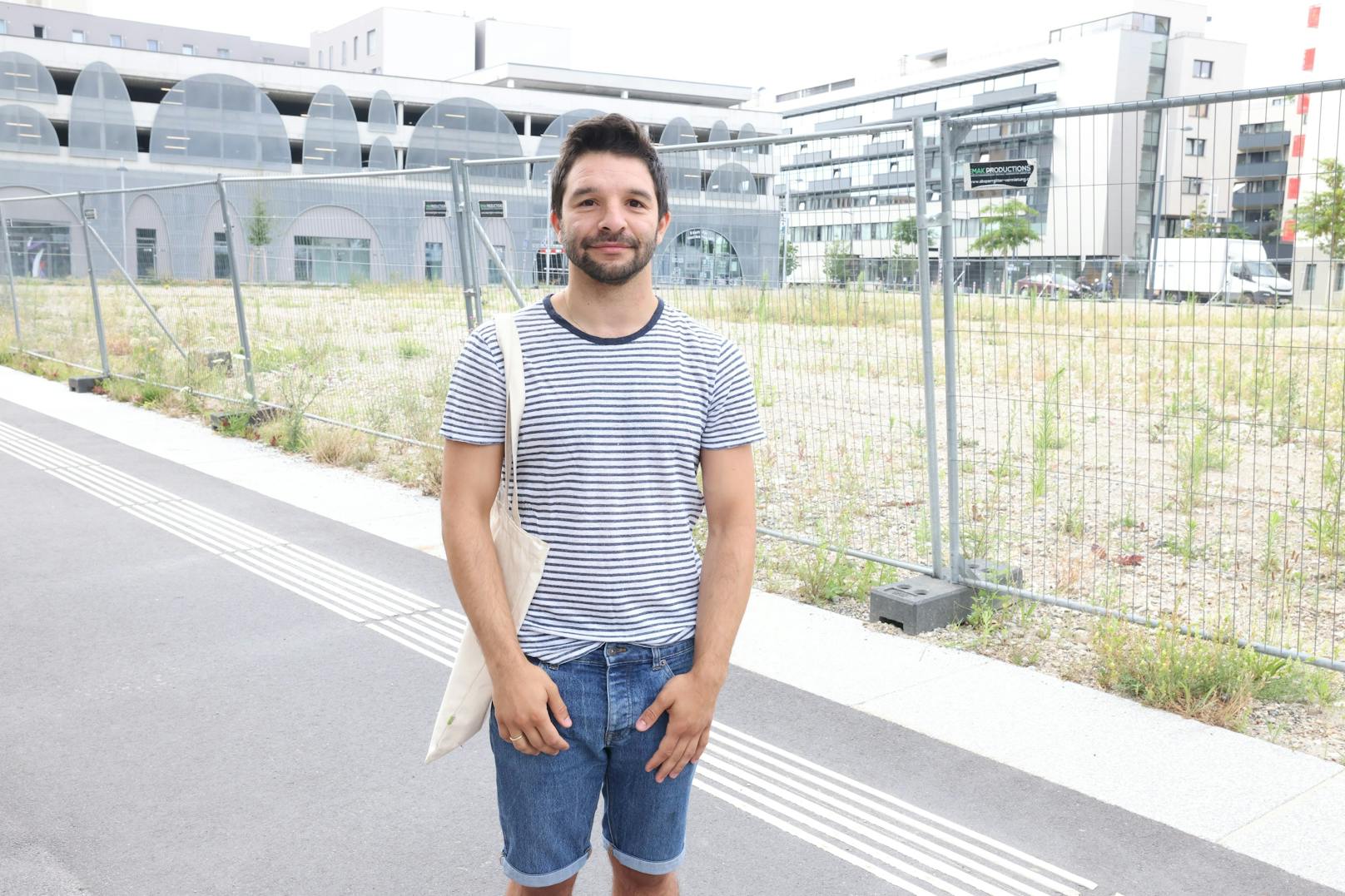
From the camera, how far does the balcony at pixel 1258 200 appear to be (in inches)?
187

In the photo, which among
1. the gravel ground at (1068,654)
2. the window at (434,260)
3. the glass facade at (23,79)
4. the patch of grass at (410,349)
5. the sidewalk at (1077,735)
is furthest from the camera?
the glass facade at (23,79)

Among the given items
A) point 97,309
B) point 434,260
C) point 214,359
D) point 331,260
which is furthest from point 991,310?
point 97,309

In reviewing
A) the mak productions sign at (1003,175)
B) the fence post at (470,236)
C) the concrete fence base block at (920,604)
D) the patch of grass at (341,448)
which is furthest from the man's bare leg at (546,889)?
the patch of grass at (341,448)

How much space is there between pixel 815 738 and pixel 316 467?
7.07 m

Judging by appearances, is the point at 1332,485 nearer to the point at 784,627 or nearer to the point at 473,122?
the point at 784,627

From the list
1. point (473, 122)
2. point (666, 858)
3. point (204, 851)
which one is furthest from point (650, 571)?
point (473, 122)

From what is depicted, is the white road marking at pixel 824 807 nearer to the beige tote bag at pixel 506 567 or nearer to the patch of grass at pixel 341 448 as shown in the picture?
the beige tote bag at pixel 506 567

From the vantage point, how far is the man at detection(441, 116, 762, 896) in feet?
7.55

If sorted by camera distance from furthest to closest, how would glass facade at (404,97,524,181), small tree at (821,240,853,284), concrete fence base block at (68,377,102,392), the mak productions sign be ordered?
glass facade at (404,97,524,181), concrete fence base block at (68,377,102,392), small tree at (821,240,853,284), the mak productions sign

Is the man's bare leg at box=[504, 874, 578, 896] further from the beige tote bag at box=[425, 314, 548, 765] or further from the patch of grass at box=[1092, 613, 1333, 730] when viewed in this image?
the patch of grass at box=[1092, 613, 1333, 730]

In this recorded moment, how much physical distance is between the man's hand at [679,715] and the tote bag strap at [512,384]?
1.63 feet

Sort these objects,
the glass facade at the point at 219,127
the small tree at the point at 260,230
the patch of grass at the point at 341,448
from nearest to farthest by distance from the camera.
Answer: the patch of grass at the point at 341,448
the small tree at the point at 260,230
the glass facade at the point at 219,127

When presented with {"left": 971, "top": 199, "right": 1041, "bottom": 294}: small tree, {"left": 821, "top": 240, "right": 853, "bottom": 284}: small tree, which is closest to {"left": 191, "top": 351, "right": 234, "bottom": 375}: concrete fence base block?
{"left": 821, "top": 240, "right": 853, "bottom": 284}: small tree

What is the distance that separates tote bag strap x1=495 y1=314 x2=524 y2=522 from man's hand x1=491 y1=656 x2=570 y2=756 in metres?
0.36
